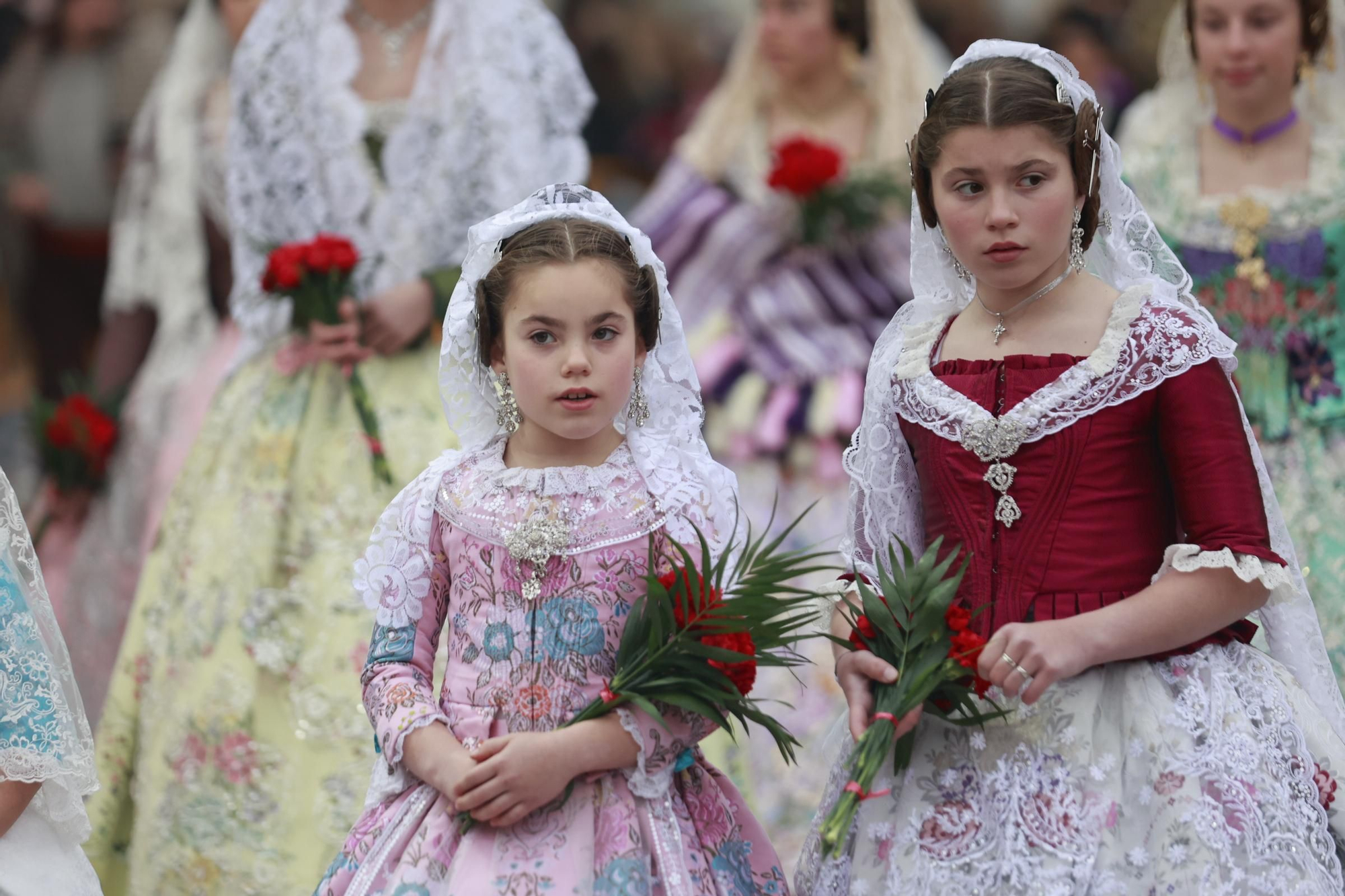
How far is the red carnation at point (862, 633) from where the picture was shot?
2.83 m

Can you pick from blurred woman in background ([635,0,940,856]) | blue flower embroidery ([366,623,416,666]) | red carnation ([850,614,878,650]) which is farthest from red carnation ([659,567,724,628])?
blurred woman in background ([635,0,940,856])

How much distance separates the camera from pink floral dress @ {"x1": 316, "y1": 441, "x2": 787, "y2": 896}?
2.76m

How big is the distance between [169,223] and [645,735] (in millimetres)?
3681

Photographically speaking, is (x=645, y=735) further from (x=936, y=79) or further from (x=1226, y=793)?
(x=936, y=79)

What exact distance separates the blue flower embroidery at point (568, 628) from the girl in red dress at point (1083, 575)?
Answer: 0.44m

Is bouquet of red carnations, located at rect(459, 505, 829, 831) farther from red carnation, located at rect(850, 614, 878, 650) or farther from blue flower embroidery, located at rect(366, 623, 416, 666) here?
blue flower embroidery, located at rect(366, 623, 416, 666)

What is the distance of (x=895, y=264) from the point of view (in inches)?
232

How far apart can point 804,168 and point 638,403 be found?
2882 mm

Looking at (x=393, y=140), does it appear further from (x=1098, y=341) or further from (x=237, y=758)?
(x=1098, y=341)

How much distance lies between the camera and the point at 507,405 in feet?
10.0

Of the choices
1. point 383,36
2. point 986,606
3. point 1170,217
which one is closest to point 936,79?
point 1170,217

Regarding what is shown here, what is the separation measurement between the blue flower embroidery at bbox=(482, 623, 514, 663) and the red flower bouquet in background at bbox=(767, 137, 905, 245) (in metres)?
3.21

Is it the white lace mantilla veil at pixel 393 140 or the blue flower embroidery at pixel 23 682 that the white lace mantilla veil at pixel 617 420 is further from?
the white lace mantilla veil at pixel 393 140

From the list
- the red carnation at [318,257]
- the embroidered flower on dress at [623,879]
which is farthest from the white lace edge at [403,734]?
the red carnation at [318,257]
